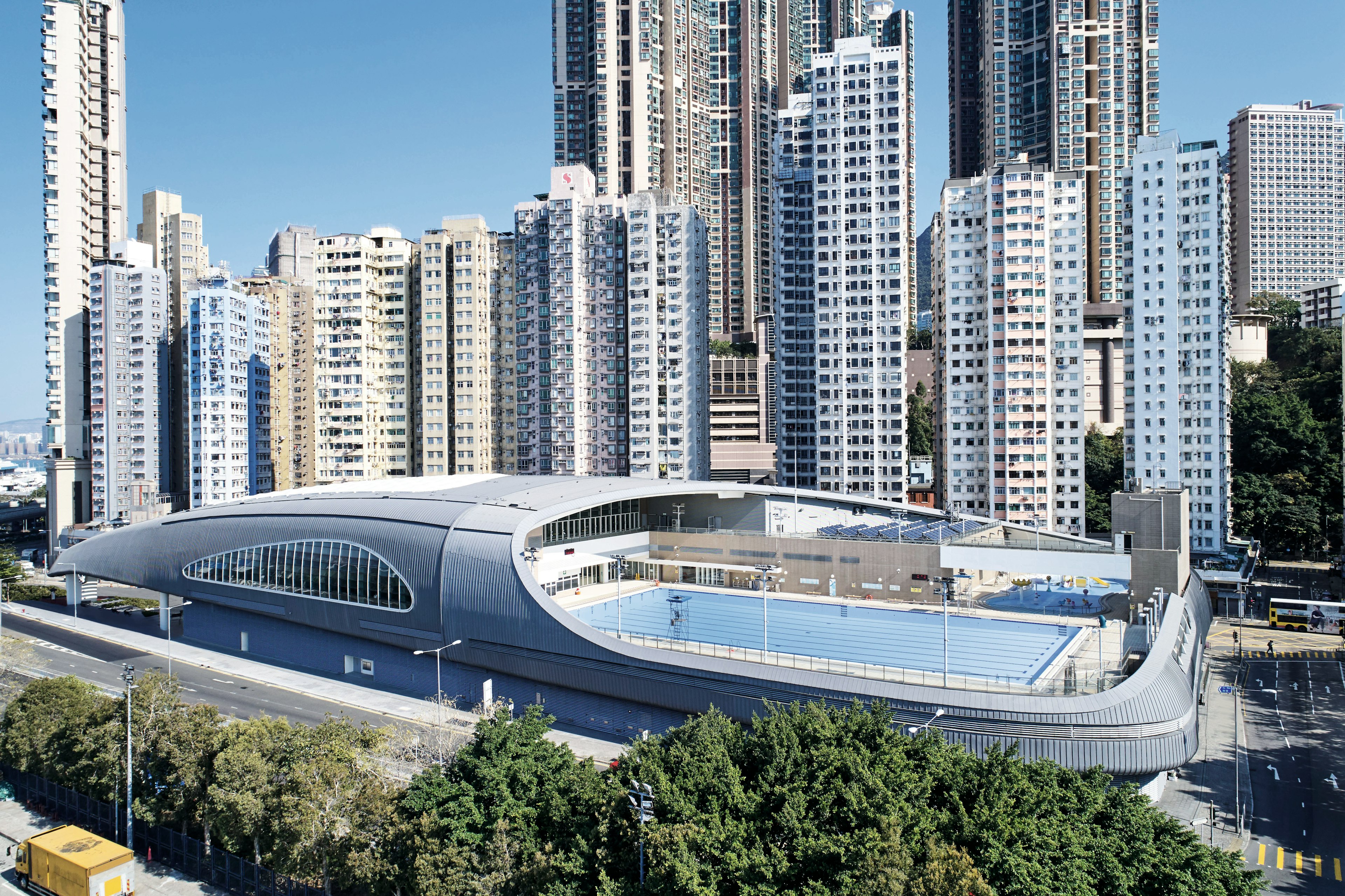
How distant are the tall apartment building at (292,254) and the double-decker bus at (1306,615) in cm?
16799

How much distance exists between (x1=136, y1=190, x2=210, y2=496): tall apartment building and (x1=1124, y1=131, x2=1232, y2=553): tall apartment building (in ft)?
326

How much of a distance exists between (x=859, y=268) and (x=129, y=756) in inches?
2874

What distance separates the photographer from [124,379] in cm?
10469

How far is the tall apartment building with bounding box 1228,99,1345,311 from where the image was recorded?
17100cm

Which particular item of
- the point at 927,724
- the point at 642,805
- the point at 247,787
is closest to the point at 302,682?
the point at 247,787

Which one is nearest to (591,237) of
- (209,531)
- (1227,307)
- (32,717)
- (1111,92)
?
(209,531)

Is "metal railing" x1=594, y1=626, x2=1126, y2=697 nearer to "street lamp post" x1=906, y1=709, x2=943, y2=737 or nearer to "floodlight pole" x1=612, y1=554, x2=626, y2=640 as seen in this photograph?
"street lamp post" x1=906, y1=709, x2=943, y2=737

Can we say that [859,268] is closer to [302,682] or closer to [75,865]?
[302,682]

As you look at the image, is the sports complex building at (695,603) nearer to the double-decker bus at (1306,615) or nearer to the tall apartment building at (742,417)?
the double-decker bus at (1306,615)

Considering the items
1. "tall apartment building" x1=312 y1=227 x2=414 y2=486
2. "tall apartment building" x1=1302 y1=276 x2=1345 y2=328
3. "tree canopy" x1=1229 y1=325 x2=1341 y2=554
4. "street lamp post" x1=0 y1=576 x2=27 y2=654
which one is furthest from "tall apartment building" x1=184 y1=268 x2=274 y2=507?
"tall apartment building" x1=1302 y1=276 x2=1345 y2=328

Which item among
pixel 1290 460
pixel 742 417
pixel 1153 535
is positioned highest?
pixel 742 417

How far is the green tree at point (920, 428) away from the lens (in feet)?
373

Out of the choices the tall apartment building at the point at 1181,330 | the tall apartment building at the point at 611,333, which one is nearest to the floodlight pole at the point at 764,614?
the tall apartment building at the point at 611,333

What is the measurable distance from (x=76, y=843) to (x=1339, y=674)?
6367 centimetres
